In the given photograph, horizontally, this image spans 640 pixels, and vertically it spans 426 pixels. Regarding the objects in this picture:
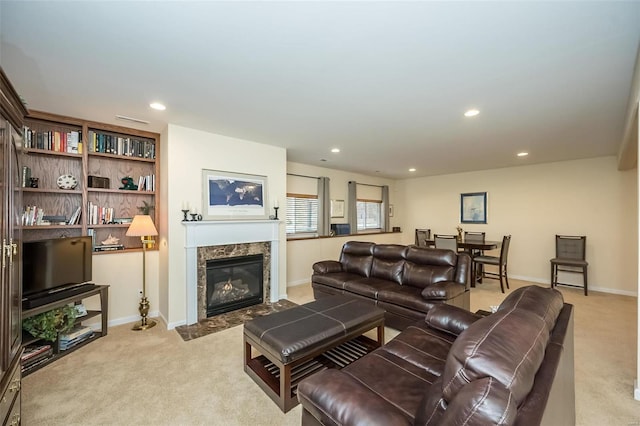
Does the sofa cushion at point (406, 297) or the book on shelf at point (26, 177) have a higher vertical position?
the book on shelf at point (26, 177)

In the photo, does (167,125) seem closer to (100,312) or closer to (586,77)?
(100,312)

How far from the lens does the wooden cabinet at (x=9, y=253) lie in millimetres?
1402

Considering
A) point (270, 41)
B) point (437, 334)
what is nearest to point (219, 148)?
point (270, 41)

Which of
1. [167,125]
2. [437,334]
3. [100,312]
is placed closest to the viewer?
[437,334]

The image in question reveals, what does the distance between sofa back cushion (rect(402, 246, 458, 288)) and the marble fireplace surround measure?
1.98m

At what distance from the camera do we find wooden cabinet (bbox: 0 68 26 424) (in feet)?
4.60

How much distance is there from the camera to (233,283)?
389cm

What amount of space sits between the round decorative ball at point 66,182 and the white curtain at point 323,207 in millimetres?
3917

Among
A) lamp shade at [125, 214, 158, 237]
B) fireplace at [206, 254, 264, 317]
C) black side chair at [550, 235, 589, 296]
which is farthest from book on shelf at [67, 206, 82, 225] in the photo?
black side chair at [550, 235, 589, 296]

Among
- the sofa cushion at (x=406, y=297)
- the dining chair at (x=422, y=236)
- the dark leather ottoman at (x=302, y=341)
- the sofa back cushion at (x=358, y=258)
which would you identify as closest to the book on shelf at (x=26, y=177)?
the dark leather ottoman at (x=302, y=341)

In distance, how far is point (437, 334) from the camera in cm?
205

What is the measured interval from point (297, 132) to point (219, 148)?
1.09 m

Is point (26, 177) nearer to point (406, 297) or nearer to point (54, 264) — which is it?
point (54, 264)

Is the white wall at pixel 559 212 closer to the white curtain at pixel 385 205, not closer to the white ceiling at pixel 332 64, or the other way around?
the white curtain at pixel 385 205
